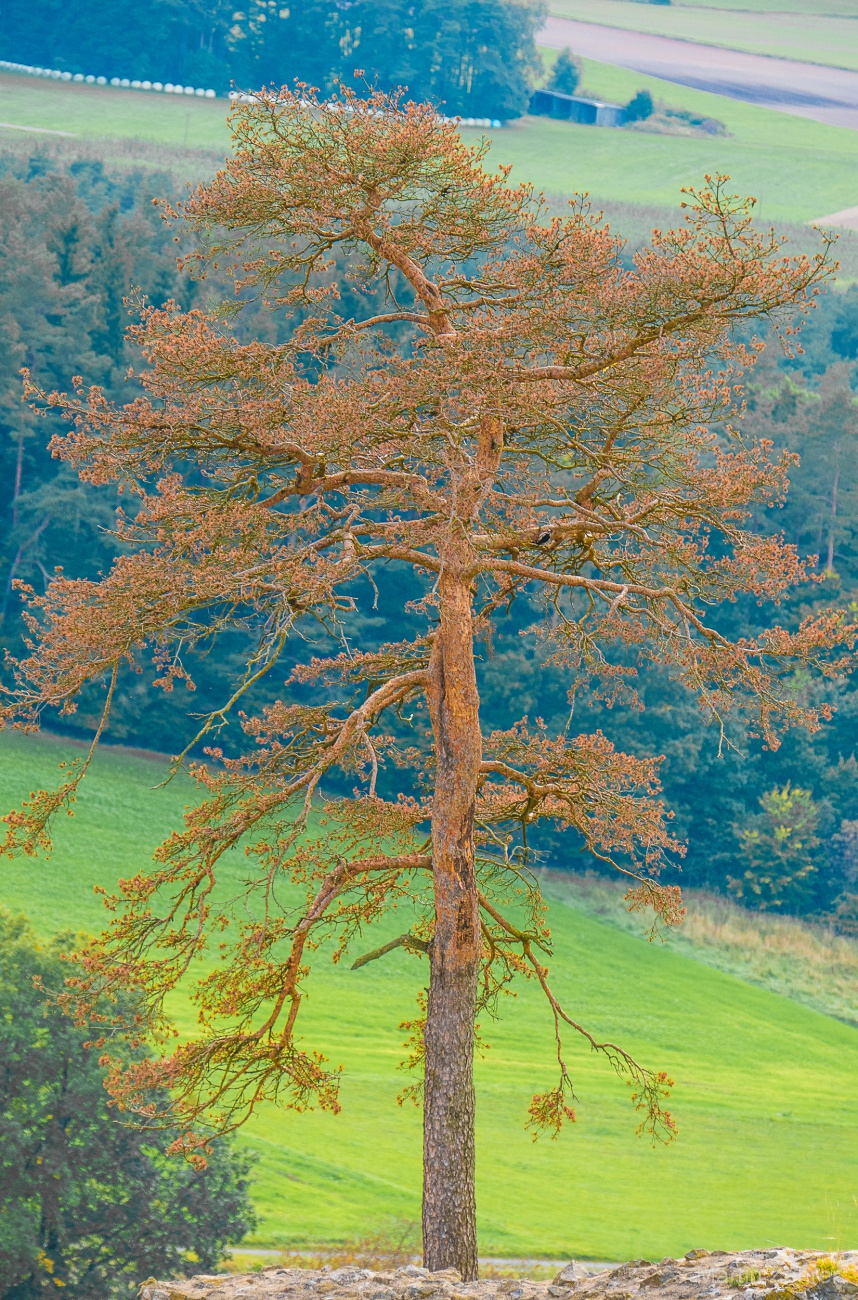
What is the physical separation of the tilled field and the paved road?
101091mm

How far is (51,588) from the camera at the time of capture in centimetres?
1301

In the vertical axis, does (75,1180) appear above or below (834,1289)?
below

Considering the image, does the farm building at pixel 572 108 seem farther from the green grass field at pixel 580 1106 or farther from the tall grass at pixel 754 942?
the green grass field at pixel 580 1106

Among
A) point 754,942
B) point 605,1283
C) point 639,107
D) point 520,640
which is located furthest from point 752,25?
point 605,1283

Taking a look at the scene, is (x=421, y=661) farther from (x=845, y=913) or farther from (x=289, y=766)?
(x=845, y=913)

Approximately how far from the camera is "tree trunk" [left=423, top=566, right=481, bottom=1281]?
1298 centimetres

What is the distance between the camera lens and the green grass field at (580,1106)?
31.7 metres

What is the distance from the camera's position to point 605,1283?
10.7 meters

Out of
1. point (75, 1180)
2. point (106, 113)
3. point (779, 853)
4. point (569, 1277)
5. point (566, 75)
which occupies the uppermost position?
point (566, 75)

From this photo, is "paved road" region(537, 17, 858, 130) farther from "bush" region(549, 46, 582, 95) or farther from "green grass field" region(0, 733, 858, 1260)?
"green grass field" region(0, 733, 858, 1260)

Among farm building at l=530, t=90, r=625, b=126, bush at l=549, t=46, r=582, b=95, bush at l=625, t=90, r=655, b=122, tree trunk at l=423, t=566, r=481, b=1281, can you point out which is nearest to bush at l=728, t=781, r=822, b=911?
tree trunk at l=423, t=566, r=481, b=1281

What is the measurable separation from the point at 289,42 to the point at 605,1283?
88761 millimetres

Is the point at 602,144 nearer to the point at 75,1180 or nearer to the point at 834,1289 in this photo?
the point at 75,1180

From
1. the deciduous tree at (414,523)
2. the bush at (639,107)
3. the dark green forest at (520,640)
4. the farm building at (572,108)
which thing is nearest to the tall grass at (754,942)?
the dark green forest at (520,640)
